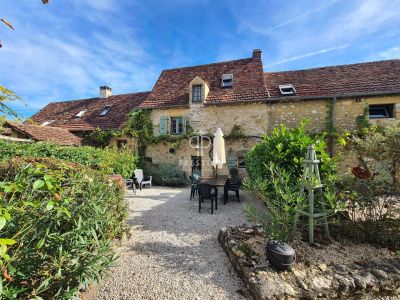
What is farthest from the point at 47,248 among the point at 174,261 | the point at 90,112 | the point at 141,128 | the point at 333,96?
the point at 90,112

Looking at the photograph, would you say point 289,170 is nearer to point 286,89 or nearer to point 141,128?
point 286,89

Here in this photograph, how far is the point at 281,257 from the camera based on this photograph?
308 cm

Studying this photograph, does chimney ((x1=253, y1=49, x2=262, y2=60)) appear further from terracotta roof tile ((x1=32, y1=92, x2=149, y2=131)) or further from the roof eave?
terracotta roof tile ((x1=32, y1=92, x2=149, y2=131))

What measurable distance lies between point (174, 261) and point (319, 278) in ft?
7.70

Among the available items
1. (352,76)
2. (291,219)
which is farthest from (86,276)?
(352,76)

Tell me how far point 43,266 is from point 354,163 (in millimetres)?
12272

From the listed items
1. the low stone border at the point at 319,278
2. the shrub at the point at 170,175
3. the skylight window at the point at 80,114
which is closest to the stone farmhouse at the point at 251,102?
the shrub at the point at 170,175

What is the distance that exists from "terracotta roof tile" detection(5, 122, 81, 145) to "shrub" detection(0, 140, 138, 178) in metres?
2.68

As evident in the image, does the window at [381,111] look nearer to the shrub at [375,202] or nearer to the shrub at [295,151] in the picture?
the shrub at [375,202]

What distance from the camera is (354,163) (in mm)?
10117

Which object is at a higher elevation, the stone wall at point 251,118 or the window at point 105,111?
the window at point 105,111

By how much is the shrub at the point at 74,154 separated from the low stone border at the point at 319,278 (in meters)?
5.11

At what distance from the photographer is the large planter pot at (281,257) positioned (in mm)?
3080

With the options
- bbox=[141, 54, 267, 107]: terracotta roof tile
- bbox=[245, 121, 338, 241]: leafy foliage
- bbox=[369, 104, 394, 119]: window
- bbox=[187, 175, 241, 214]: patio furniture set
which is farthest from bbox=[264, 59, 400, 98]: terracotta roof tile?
bbox=[245, 121, 338, 241]: leafy foliage
